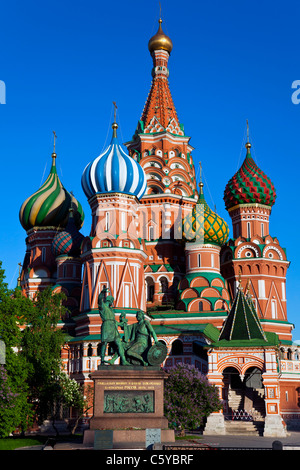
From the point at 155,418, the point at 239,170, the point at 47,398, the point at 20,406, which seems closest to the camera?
the point at 155,418

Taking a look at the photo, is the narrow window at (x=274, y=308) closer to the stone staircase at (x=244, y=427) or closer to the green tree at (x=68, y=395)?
the stone staircase at (x=244, y=427)

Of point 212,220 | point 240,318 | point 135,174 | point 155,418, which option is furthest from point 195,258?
point 155,418

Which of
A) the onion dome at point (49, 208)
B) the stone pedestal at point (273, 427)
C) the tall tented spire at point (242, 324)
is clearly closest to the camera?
the stone pedestal at point (273, 427)

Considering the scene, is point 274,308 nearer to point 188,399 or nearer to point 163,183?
point 163,183

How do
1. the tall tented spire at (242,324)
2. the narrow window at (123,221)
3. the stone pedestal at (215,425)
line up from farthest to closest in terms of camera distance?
the narrow window at (123,221)
the tall tented spire at (242,324)
the stone pedestal at (215,425)

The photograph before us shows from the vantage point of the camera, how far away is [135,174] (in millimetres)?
37125

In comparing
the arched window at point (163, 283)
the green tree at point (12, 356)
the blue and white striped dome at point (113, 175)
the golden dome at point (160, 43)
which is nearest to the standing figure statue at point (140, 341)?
the green tree at point (12, 356)

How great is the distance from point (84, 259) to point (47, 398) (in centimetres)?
1112

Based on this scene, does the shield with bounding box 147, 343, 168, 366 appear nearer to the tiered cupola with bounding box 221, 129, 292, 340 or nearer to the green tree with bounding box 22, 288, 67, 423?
the green tree with bounding box 22, 288, 67, 423

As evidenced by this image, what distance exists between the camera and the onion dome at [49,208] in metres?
→ 43.5

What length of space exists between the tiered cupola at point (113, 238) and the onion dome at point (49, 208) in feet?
20.3

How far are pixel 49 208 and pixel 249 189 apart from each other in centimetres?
1368

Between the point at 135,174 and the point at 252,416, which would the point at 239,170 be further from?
the point at 252,416

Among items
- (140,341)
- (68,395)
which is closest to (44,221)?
(68,395)
